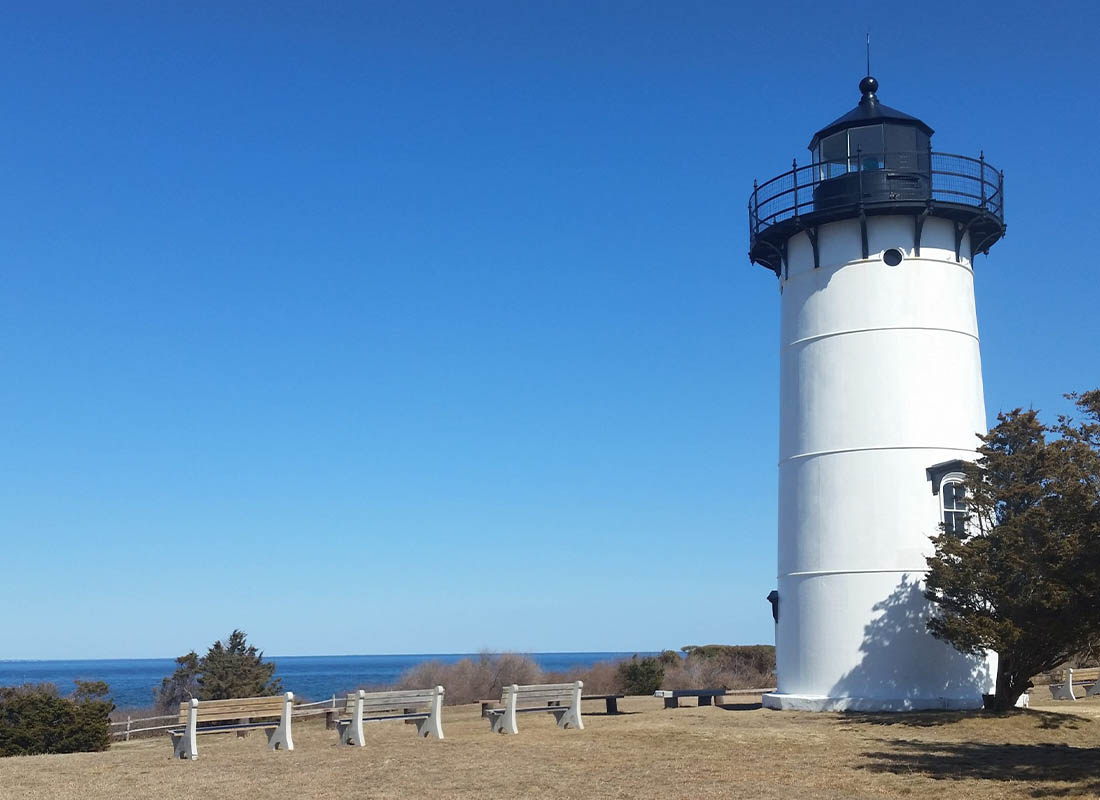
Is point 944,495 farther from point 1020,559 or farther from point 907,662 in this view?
point 1020,559

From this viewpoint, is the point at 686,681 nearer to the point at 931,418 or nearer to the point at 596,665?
the point at 596,665

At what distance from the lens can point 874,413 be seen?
2233 centimetres

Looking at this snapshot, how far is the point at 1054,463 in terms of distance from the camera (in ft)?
61.6

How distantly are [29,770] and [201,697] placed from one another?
1886 cm

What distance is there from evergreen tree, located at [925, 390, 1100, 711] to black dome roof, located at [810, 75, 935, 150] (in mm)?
6674

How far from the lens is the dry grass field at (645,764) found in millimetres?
12203

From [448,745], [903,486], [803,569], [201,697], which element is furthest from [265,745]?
[201,697]

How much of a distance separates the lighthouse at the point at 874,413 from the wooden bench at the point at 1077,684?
11.1 feet

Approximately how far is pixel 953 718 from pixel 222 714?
11657mm

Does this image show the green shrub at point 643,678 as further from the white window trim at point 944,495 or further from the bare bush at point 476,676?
the white window trim at point 944,495

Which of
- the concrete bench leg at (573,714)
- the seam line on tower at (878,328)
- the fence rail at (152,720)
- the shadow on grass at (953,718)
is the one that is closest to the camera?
the shadow on grass at (953,718)

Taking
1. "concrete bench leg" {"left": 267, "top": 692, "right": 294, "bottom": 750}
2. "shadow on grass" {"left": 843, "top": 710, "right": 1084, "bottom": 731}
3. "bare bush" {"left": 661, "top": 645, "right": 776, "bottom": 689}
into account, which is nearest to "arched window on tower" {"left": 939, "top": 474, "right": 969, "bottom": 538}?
"shadow on grass" {"left": 843, "top": 710, "right": 1084, "bottom": 731}

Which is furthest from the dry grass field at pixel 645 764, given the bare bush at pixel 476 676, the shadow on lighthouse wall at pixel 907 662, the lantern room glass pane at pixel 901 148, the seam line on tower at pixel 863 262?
the bare bush at pixel 476 676

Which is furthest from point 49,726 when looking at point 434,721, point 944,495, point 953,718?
point 944,495
